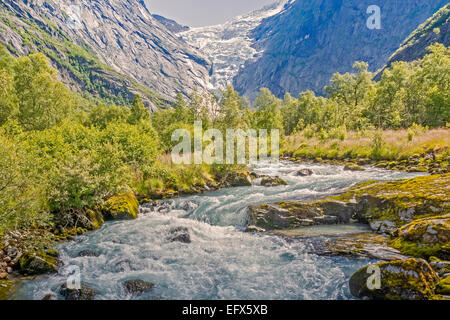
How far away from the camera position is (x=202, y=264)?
1062cm

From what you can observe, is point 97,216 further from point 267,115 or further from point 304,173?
point 267,115

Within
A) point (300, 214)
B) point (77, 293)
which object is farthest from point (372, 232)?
point (77, 293)

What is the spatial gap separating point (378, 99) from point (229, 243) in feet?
171

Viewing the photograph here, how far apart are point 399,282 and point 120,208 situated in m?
15.3

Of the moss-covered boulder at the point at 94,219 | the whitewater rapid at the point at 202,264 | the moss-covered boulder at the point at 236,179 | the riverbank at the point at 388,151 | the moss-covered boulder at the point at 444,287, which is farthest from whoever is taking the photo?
the moss-covered boulder at the point at 236,179

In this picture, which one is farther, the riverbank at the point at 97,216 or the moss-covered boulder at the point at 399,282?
the riverbank at the point at 97,216

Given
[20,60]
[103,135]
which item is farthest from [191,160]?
[20,60]

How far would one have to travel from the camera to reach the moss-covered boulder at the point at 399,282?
654 centimetres

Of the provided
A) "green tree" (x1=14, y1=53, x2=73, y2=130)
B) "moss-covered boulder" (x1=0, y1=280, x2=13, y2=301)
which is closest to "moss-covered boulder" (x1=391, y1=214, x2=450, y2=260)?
"moss-covered boulder" (x1=0, y1=280, x2=13, y2=301)

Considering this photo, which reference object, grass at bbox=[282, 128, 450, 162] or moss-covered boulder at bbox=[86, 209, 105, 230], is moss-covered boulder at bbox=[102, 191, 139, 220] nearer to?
moss-covered boulder at bbox=[86, 209, 105, 230]

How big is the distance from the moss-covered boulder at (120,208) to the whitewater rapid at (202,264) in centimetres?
93

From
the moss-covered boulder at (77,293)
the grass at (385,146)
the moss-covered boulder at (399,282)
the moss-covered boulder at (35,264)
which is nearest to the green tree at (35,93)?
the moss-covered boulder at (35,264)

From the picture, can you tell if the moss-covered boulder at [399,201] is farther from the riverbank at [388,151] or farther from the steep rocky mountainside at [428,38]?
the steep rocky mountainside at [428,38]

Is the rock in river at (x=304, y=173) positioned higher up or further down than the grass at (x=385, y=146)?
further down
